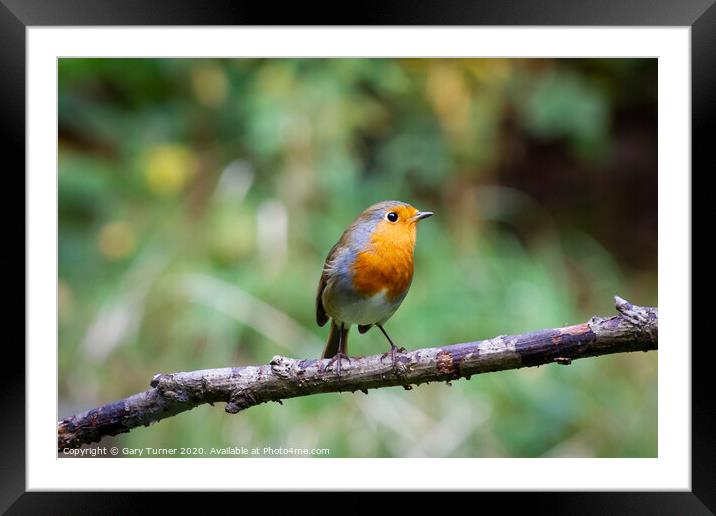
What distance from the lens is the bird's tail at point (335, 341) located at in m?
3.75

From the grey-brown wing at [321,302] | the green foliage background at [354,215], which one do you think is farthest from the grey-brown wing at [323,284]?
the green foliage background at [354,215]

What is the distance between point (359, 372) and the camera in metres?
2.93

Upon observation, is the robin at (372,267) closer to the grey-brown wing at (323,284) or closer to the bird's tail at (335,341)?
the grey-brown wing at (323,284)

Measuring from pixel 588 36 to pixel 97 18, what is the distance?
6.64 feet

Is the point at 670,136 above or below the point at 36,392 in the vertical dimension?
above

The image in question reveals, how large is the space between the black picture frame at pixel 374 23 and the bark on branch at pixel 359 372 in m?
0.28

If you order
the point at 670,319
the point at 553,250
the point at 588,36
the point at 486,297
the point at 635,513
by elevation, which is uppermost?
the point at 588,36

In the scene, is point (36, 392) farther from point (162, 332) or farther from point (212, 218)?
point (212, 218)

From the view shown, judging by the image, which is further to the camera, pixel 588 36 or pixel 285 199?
pixel 285 199

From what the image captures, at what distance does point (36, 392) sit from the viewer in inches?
126

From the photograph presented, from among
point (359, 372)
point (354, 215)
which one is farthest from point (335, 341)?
point (354, 215)

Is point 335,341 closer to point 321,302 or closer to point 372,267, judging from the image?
point 321,302

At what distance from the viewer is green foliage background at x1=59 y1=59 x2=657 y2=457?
4.52 metres

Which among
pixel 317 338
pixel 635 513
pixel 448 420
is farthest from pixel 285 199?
pixel 635 513
